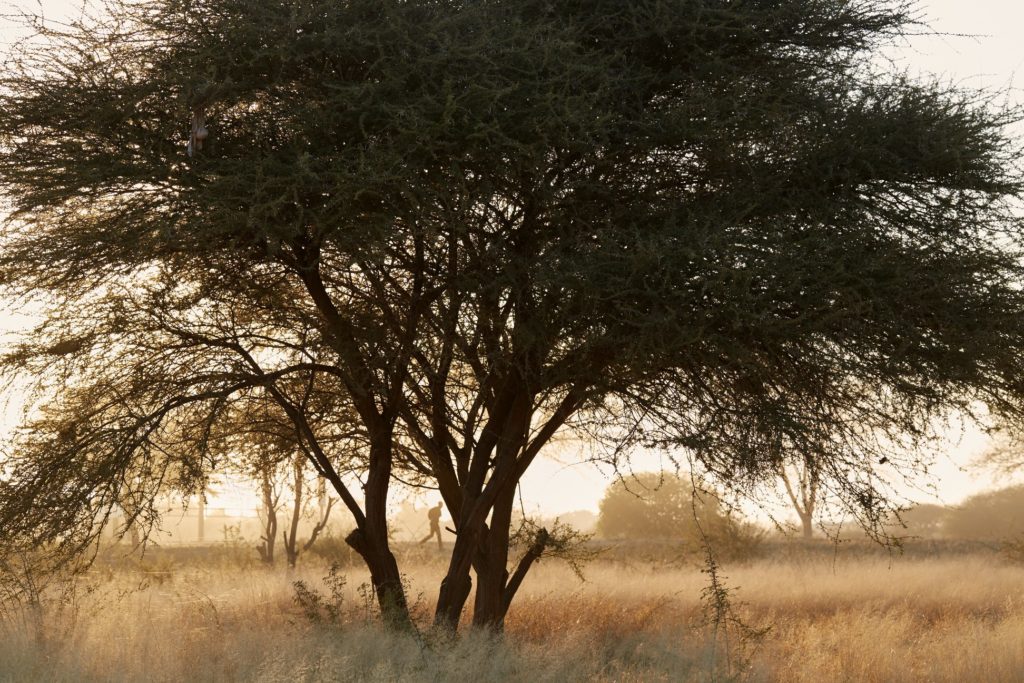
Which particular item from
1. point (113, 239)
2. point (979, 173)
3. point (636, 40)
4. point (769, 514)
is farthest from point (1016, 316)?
point (113, 239)

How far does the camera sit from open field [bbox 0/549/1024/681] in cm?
921

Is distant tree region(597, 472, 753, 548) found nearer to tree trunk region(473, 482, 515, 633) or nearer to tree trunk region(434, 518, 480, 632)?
tree trunk region(473, 482, 515, 633)

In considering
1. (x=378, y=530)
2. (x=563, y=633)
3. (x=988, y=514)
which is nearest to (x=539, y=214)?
(x=378, y=530)

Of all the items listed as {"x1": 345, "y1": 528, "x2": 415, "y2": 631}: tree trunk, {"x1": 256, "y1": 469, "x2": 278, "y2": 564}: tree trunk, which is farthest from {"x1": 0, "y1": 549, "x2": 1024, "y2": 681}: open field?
{"x1": 256, "y1": 469, "x2": 278, "y2": 564}: tree trunk

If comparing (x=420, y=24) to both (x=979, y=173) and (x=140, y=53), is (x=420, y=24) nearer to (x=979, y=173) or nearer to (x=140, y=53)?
Result: (x=140, y=53)

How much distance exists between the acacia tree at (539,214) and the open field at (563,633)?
123 centimetres

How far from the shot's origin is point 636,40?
10.6 metres

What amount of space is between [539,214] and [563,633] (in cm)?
574

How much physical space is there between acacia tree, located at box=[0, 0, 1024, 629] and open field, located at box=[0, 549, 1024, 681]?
→ 1.23 meters

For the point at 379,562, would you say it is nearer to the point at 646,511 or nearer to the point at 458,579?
the point at 458,579

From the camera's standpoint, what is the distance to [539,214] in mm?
10438

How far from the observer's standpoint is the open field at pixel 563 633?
363 inches

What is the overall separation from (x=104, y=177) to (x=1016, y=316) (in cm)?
817

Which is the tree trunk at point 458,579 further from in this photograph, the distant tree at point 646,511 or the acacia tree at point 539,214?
the distant tree at point 646,511
